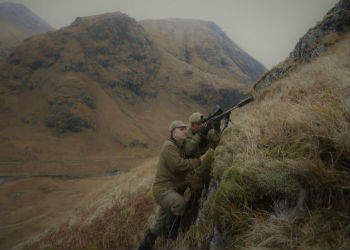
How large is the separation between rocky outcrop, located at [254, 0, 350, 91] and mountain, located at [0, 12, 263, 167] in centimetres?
3252

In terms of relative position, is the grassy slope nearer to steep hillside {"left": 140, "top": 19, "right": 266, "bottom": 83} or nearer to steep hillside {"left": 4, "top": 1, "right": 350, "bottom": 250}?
steep hillside {"left": 4, "top": 1, "right": 350, "bottom": 250}

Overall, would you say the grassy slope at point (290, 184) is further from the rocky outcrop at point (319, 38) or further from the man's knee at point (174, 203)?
the rocky outcrop at point (319, 38)

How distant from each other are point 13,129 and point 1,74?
2239cm

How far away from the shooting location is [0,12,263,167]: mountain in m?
41.6

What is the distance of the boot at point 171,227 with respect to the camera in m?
3.18

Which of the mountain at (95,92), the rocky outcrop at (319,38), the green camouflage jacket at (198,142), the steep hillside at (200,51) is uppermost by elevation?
the steep hillside at (200,51)

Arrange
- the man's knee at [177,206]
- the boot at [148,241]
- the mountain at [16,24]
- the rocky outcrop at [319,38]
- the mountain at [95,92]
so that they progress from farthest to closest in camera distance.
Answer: the mountain at [16,24]
the mountain at [95,92]
the rocky outcrop at [319,38]
the boot at [148,241]
the man's knee at [177,206]

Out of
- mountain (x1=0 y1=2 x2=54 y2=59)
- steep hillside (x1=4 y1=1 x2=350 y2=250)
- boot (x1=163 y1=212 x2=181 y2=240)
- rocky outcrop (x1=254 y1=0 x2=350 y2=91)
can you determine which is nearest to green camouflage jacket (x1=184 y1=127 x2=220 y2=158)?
steep hillside (x1=4 y1=1 x2=350 y2=250)

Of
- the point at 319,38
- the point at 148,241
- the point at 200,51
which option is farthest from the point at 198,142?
the point at 200,51

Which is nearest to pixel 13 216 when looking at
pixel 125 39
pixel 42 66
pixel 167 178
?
pixel 167 178

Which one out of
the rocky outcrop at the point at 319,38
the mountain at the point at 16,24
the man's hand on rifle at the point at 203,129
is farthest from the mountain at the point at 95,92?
the mountain at the point at 16,24

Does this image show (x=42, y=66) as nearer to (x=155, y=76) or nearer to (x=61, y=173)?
(x=155, y=76)

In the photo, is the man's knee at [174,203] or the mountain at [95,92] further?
the mountain at [95,92]

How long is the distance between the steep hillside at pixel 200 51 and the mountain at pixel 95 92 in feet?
53.0
